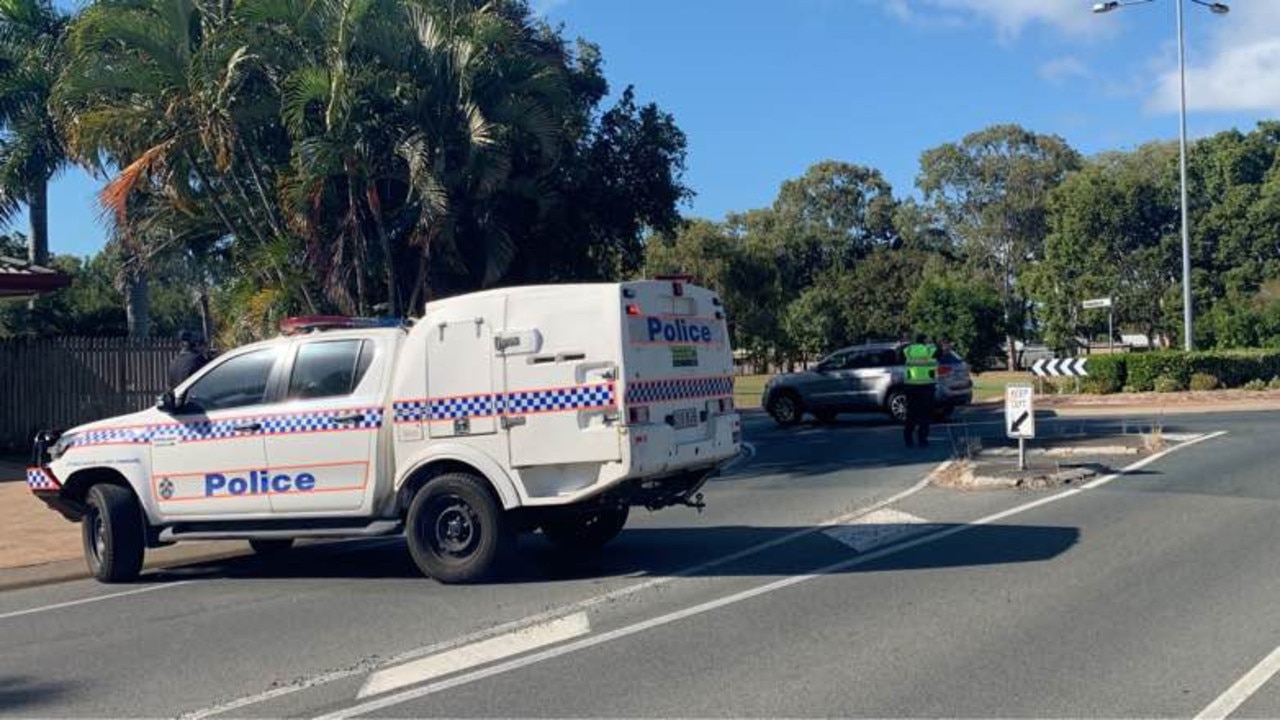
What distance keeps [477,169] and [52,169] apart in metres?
11.0

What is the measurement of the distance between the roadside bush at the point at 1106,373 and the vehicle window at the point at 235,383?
87.0 ft

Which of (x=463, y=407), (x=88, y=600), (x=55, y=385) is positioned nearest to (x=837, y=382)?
(x=55, y=385)

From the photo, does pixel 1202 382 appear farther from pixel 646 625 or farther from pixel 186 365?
pixel 646 625

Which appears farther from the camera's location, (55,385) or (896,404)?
(896,404)

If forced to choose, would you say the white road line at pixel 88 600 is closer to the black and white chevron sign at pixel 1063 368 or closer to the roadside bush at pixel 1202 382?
the black and white chevron sign at pixel 1063 368

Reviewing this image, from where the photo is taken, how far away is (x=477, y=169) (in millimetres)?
17797

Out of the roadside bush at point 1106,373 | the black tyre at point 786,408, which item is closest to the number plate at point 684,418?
the black tyre at point 786,408

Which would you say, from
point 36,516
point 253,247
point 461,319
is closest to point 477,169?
point 253,247

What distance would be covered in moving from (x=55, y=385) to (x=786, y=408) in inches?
542

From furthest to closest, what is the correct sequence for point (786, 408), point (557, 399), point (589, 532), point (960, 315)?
point (960, 315)
point (786, 408)
point (589, 532)
point (557, 399)

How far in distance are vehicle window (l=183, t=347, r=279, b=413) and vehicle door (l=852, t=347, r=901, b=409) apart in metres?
16.4

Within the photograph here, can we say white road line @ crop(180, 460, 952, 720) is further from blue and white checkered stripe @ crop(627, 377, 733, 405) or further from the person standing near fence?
the person standing near fence

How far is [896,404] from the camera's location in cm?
2462

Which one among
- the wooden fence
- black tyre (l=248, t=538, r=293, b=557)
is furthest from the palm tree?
black tyre (l=248, t=538, r=293, b=557)
